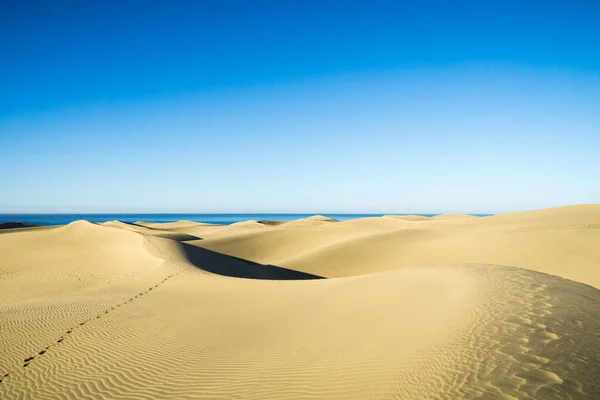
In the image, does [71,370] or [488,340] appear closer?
[488,340]

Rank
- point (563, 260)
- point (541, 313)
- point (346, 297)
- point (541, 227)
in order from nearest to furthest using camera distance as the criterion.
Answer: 1. point (541, 313)
2. point (346, 297)
3. point (563, 260)
4. point (541, 227)

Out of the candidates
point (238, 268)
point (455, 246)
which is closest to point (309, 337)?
point (238, 268)

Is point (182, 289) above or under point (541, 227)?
under

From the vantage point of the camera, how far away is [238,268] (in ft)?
73.2

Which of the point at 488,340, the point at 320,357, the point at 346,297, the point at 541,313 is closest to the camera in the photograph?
the point at 488,340

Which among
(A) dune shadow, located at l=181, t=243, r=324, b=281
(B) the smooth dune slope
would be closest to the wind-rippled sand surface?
(B) the smooth dune slope

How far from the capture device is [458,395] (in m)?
3.49

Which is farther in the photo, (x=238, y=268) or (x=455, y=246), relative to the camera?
(x=238, y=268)

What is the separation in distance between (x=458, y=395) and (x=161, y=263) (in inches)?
617

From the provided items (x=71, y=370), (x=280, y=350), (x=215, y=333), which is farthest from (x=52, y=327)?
(x=280, y=350)

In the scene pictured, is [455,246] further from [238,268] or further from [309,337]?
[309,337]

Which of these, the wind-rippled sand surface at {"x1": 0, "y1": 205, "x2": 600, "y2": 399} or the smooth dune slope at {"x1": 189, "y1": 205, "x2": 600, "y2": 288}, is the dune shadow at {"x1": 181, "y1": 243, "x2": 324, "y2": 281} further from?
the wind-rippled sand surface at {"x1": 0, "y1": 205, "x2": 600, "y2": 399}

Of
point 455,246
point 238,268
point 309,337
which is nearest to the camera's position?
point 309,337

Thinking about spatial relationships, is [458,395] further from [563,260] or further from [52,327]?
[563,260]
